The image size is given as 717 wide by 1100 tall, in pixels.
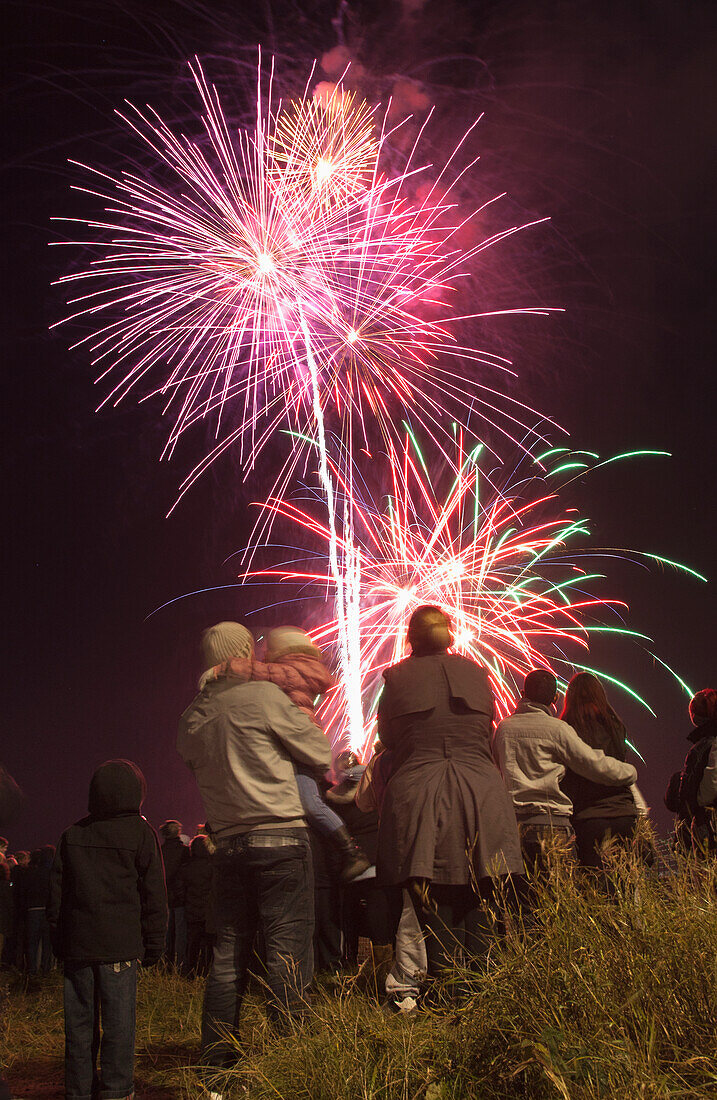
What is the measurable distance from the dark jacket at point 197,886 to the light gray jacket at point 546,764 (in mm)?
5487

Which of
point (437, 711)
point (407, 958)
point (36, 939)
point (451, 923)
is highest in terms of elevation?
point (437, 711)

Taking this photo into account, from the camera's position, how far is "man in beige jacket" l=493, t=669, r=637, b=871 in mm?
4879

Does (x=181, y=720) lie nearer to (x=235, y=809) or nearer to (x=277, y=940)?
(x=235, y=809)

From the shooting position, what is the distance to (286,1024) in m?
3.69

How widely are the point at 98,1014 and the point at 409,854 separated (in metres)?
1.63

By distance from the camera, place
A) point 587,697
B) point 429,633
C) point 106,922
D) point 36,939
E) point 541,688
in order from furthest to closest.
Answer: point 36,939, point 587,697, point 541,688, point 429,633, point 106,922

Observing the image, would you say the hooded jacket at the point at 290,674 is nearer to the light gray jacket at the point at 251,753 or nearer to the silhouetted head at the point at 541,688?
the light gray jacket at the point at 251,753

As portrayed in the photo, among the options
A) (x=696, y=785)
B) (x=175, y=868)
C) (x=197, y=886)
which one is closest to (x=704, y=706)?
(x=696, y=785)

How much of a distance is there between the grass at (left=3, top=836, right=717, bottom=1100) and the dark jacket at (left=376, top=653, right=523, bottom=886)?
523 mm

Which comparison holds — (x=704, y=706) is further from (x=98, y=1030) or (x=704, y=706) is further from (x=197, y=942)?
(x=197, y=942)

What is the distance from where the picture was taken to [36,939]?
11938 millimetres

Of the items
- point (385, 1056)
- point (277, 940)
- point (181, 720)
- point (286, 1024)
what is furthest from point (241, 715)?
point (385, 1056)

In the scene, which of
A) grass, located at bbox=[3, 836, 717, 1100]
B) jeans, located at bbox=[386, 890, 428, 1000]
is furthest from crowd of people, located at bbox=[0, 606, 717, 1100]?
grass, located at bbox=[3, 836, 717, 1100]

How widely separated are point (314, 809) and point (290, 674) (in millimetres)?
654
